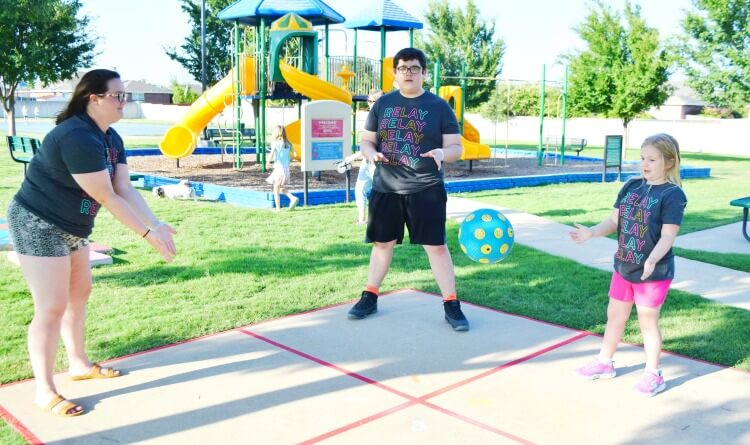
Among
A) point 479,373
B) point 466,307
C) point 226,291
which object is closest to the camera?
point 479,373

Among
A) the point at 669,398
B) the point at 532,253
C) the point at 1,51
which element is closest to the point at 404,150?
the point at 669,398

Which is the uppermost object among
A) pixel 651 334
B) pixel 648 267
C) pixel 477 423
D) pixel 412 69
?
pixel 412 69

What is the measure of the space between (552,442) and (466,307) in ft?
7.38

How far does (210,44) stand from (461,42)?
759 inches

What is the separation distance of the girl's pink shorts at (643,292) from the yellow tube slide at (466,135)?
12.1 metres

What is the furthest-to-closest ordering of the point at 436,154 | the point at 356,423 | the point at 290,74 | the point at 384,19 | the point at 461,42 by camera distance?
1. the point at 461,42
2. the point at 384,19
3. the point at 290,74
4. the point at 436,154
5. the point at 356,423

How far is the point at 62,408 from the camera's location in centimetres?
340

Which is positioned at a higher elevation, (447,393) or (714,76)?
(714,76)

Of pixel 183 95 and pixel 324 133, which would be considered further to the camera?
pixel 183 95

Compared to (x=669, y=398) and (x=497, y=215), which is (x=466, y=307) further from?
(x=669, y=398)

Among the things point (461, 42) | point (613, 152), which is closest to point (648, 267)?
point (613, 152)

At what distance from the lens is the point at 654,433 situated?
10.8ft

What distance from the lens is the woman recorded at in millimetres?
3291

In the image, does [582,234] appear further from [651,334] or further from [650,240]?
[651,334]
